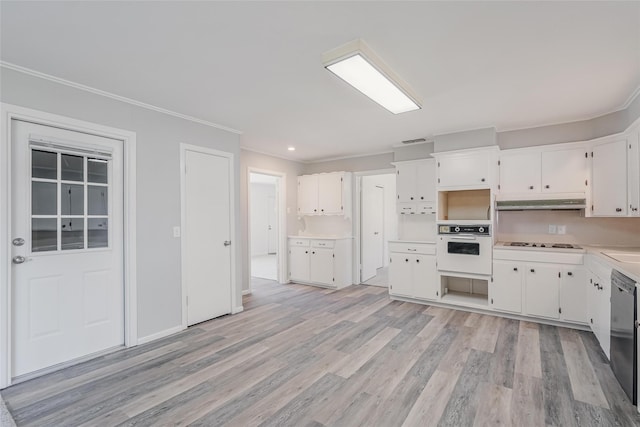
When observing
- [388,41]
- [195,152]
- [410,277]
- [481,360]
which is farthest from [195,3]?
[410,277]

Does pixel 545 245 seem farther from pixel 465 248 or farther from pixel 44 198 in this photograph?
pixel 44 198

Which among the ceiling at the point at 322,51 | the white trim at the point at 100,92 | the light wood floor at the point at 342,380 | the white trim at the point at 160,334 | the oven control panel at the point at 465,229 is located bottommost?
the light wood floor at the point at 342,380

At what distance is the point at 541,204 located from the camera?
3746 mm

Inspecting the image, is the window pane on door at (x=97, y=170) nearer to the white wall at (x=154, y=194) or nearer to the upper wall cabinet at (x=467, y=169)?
the white wall at (x=154, y=194)

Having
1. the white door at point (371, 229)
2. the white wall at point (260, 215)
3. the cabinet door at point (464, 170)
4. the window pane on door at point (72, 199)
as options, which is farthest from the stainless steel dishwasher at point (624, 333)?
the white wall at point (260, 215)

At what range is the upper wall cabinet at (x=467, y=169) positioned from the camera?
3.99 metres

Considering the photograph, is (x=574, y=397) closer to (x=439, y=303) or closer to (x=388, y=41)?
(x=439, y=303)

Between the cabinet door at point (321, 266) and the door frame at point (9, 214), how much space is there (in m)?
3.13

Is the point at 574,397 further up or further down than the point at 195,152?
further down

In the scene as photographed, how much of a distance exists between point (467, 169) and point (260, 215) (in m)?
7.60

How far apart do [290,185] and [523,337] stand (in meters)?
4.41

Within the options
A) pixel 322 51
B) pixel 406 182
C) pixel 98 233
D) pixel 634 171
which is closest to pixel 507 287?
pixel 634 171

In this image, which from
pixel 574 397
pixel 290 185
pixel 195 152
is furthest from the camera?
pixel 290 185

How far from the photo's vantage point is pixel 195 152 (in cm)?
372
